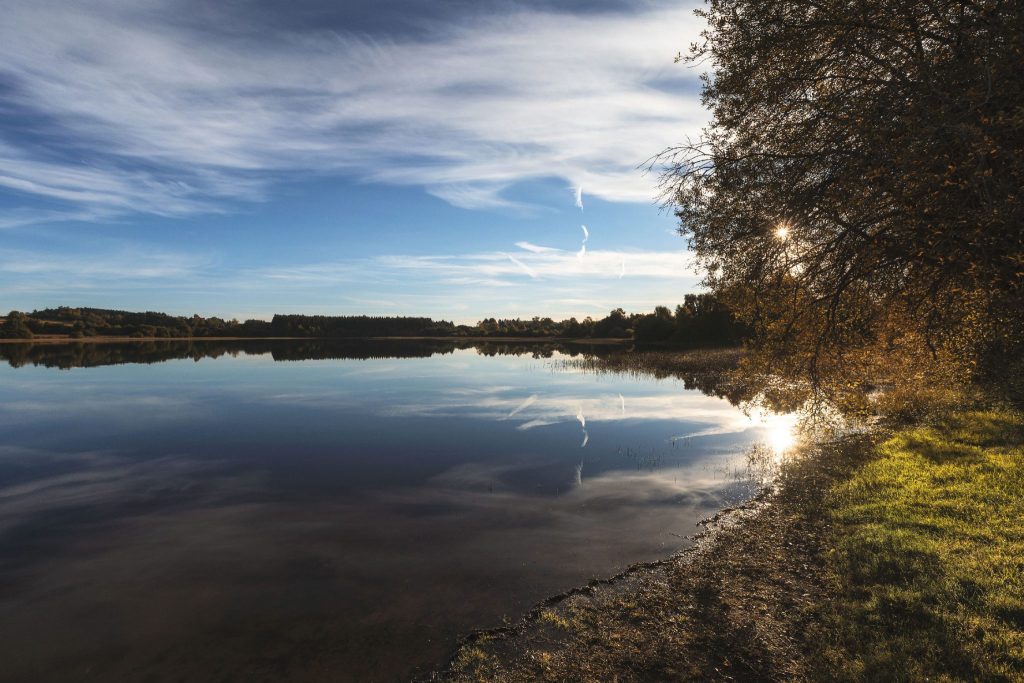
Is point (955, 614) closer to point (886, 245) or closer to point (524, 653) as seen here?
point (886, 245)

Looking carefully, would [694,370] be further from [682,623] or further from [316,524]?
[682,623]

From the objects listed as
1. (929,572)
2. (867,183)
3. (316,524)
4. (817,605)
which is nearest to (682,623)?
(817,605)

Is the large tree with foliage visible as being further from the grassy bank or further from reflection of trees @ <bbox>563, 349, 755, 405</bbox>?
reflection of trees @ <bbox>563, 349, 755, 405</bbox>

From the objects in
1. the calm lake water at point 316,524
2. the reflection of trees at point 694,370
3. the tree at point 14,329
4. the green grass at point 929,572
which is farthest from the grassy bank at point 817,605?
the tree at point 14,329

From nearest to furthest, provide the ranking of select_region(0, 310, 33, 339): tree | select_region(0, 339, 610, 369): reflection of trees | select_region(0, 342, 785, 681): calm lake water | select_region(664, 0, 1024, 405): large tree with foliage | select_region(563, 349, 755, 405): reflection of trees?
select_region(664, 0, 1024, 405): large tree with foliage
select_region(0, 342, 785, 681): calm lake water
select_region(563, 349, 755, 405): reflection of trees
select_region(0, 339, 610, 369): reflection of trees
select_region(0, 310, 33, 339): tree

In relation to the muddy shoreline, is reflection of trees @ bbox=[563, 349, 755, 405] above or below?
above

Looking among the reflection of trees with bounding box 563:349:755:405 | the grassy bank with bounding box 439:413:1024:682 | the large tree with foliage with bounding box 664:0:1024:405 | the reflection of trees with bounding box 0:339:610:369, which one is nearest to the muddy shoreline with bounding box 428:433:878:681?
the grassy bank with bounding box 439:413:1024:682

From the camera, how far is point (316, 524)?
1703 cm

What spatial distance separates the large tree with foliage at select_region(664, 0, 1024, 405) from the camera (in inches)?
328

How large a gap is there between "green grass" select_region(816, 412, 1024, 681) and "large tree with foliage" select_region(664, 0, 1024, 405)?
389cm

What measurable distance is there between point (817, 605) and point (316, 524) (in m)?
13.9

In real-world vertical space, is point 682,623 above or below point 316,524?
above

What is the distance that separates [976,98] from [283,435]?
1268 inches

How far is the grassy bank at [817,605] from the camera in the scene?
28.8 feet
